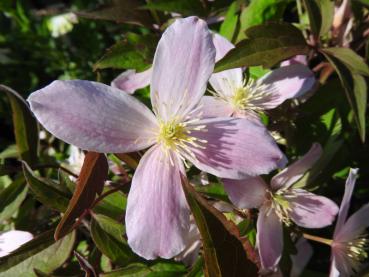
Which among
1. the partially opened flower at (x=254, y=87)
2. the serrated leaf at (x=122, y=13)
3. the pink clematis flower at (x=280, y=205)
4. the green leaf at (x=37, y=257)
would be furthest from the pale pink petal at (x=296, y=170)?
the serrated leaf at (x=122, y=13)

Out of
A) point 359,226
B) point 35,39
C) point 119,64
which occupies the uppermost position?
point 119,64

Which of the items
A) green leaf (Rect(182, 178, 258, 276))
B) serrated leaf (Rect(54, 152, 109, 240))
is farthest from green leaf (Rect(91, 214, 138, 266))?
green leaf (Rect(182, 178, 258, 276))

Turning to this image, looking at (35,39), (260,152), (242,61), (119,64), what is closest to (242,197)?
(260,152)

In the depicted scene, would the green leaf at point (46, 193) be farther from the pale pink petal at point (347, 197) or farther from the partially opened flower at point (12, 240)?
the pale pink petal at point (347, 197)

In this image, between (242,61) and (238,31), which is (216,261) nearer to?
(242,61)

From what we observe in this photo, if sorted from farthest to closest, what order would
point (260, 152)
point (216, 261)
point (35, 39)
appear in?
point (35, 39)
point (260, 152)
point (216, 261)

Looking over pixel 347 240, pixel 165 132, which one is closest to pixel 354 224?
pixel 347 240

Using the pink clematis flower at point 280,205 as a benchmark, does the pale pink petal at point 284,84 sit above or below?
above

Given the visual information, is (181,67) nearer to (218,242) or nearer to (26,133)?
(218,242)

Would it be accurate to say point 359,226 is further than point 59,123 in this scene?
Yes
